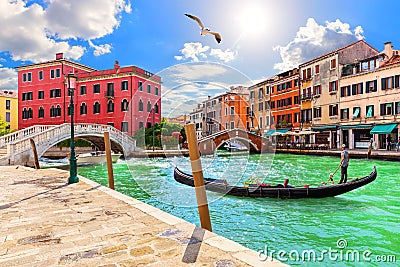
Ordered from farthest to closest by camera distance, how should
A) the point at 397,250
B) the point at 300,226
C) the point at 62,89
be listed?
the point at 62,89 < the point at 300,226 < the point at 397,250

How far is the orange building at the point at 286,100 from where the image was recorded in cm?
3081

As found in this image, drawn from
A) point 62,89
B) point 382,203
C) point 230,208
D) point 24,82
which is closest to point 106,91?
point 62,89

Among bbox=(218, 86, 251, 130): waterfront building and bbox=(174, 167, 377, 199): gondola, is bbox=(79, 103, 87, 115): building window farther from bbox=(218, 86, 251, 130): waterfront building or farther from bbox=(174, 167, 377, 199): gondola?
bbox=(218, 86, 251, 130): waterfront building

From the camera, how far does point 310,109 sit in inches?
1145

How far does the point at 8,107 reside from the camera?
41938mm

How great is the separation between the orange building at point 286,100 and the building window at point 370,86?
7832 millimetres

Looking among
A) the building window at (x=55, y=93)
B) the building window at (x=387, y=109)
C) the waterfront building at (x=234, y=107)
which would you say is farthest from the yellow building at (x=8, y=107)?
the waterfront building at (x=234, y=107)

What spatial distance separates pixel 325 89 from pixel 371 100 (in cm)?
493

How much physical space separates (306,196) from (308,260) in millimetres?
3789

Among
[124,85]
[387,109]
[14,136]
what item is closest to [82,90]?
[124,85]

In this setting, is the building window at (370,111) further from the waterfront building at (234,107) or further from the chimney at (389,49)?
the waterfront building at (234,107)

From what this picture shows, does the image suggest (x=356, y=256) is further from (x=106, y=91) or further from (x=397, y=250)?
(x=106, y=91)

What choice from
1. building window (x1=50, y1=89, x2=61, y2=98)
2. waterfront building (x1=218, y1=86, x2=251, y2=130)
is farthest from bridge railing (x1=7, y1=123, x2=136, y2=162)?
building window (x1=50, y1=89, x2=61, y2=98)

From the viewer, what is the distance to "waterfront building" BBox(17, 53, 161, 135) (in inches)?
1033
